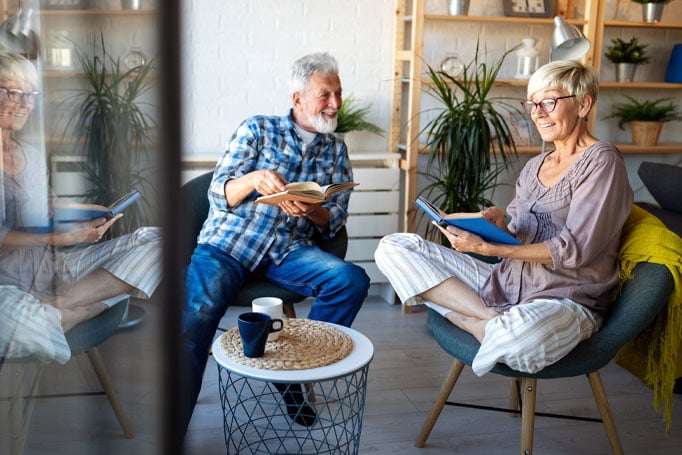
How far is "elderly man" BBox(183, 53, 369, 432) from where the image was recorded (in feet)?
7.93

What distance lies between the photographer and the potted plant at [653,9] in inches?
149

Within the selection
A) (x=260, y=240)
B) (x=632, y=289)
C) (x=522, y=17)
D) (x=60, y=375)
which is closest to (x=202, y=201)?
(x=260, y=240)

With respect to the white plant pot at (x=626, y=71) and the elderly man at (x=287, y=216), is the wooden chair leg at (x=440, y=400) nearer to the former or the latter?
the elderly man at (x=287, y=216)

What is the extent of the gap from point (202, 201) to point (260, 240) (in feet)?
1.07

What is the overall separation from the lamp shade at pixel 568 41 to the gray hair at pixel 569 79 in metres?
0.88

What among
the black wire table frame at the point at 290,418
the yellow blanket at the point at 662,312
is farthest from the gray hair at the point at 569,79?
the black wire table frame at the point at 290,418

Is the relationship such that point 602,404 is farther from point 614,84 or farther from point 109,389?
point 614,84

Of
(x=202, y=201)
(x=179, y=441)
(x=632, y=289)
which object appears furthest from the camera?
(x=202, y=201)

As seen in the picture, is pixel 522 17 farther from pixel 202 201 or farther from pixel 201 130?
pixel 202 201

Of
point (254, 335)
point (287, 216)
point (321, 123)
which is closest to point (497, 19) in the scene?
point (321, 123)

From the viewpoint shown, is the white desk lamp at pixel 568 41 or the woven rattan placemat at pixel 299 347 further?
the white desk lamp at pixel 568 41

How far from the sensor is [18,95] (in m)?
0.34

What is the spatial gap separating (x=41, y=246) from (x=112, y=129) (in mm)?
70

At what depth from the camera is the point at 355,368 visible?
178cm
